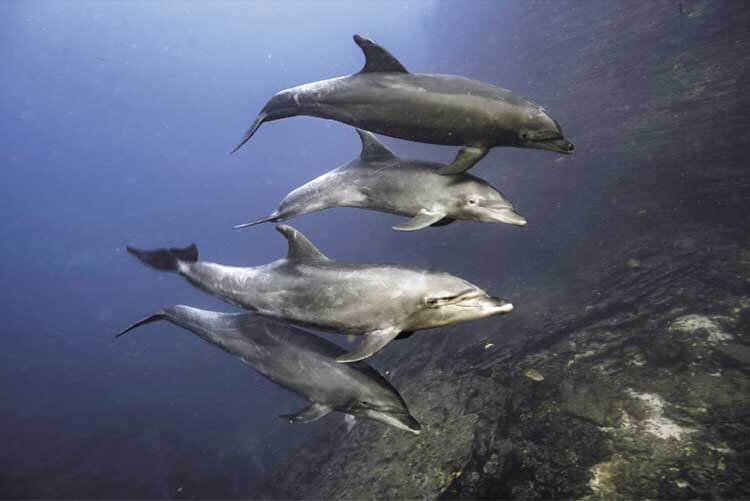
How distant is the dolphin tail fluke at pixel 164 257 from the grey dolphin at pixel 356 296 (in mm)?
662

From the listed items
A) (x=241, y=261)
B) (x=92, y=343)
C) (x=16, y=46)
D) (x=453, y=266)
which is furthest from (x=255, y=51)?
(x=453, y=266)

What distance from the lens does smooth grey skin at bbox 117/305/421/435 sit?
3.48 meters

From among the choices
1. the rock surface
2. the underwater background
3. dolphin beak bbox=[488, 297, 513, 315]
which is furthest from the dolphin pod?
the underwater background

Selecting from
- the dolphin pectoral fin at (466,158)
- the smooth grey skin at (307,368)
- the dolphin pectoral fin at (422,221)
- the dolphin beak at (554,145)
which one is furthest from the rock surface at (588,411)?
the dolphin pectoral fin at (466,158)

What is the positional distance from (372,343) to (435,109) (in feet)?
6.77

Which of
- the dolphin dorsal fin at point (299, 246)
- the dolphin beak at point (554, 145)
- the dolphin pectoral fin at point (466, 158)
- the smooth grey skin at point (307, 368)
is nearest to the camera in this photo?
the dolphin beak at point (554, 145)

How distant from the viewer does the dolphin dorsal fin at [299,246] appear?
363 cm

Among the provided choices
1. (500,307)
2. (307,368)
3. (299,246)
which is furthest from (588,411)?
(299,246)

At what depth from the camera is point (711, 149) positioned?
59.9 ft

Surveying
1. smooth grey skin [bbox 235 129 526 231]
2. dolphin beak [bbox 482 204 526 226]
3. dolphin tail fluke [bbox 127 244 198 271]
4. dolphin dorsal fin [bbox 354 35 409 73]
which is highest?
dolphin dorsal fin [bbox 354 35 409 73]

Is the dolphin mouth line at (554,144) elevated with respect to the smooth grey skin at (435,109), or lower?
lower

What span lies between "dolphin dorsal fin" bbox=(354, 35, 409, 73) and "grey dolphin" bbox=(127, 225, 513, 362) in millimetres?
1774

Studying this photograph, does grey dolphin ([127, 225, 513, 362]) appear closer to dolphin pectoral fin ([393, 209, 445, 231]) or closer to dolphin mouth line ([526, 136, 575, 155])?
dolphin pectoral fin ([393, 209, 445, 231])

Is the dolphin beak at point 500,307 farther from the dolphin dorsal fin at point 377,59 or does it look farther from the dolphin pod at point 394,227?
the dolphin dorsal fin at point 377,59
